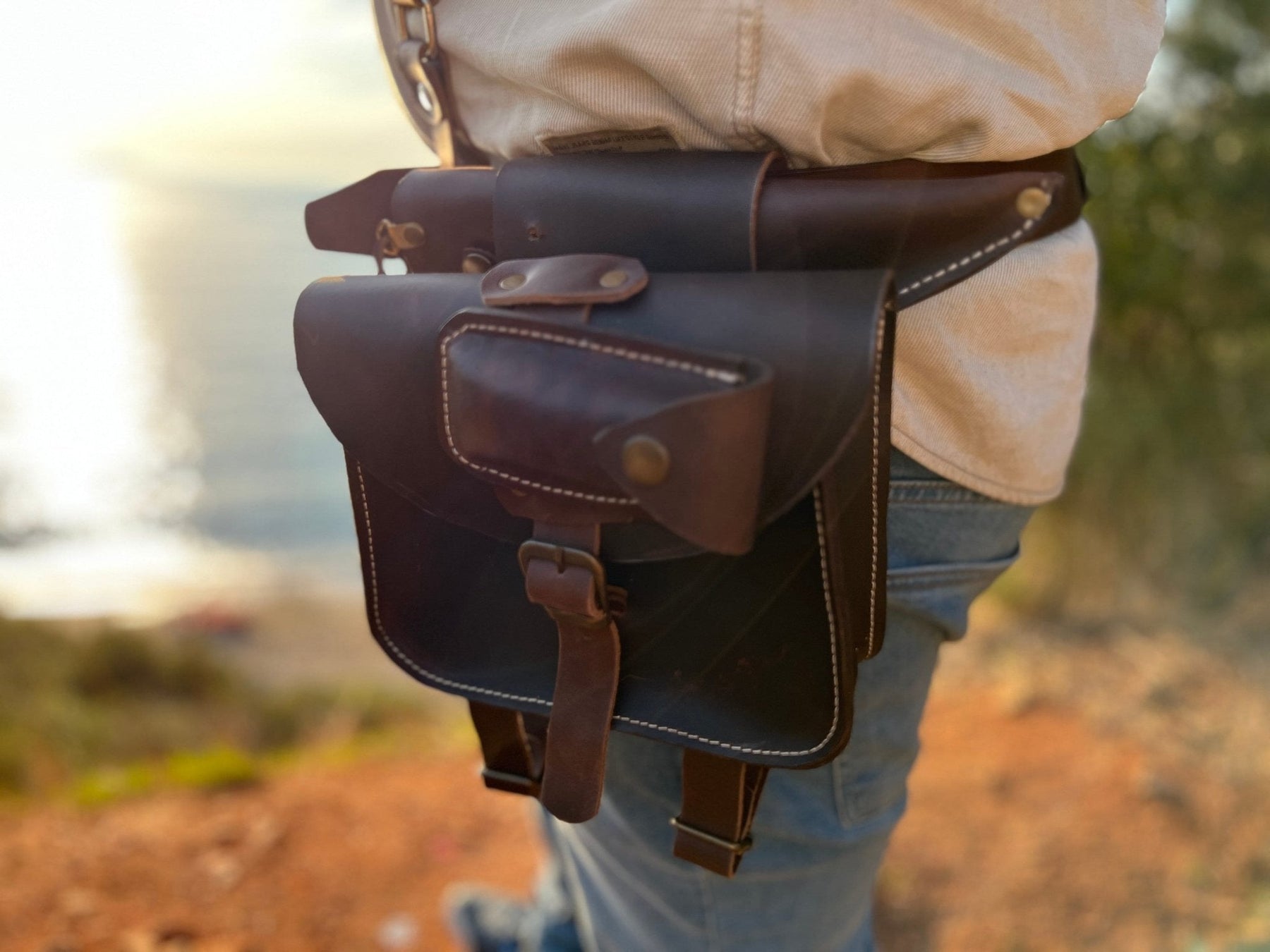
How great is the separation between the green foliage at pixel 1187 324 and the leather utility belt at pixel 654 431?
3.35 meters

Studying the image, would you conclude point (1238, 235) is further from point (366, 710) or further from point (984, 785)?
point (366, 710)

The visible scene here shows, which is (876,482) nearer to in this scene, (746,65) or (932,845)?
(746,65)

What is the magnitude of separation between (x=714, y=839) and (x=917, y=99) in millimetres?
749

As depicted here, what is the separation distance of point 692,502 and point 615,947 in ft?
2.57

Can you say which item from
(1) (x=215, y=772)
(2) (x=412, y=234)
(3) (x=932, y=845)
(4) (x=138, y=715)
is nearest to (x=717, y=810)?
(2) (x=412, y=234)

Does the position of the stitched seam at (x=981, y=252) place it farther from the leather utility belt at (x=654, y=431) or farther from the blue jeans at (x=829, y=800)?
the blue jeans at (x=829, y=800)

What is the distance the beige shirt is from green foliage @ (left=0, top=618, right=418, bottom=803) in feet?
10.3


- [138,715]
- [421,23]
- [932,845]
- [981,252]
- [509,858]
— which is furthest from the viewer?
[138,715]

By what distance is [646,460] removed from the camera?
28.3 inches

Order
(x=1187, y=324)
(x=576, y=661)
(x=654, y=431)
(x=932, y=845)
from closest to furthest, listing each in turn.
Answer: (x=654, y=431) → (x=576, y=661) → (x=932, y=845) → (x=1187, y=324)

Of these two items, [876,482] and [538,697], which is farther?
[538,697]

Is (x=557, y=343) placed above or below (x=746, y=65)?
below

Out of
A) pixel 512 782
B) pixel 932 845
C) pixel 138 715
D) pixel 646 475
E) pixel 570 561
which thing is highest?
pixel 646 475

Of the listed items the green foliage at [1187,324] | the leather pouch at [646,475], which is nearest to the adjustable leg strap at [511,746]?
the leather pouch at [646,475]
